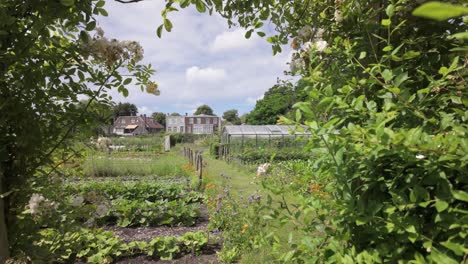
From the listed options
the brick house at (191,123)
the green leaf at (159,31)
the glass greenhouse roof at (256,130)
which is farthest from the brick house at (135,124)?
the green leaf at (159,31)

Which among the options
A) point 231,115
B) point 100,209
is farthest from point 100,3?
point 231,115

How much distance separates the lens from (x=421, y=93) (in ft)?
3.29

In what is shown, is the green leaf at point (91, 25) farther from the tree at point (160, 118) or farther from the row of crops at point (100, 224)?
the tree at point (160, 118)

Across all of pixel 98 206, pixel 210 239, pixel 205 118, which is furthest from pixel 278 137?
pixel 205 118

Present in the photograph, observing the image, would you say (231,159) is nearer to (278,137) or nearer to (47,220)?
(278,137)

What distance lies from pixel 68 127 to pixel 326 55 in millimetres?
1308

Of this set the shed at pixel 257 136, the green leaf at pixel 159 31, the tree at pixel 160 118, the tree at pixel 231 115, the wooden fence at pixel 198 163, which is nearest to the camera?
the green leaf at pixel 159 31

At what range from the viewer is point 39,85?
151 cm

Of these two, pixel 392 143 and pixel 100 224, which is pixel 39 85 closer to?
pixel 392 143

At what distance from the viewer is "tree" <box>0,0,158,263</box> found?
52.3 inches

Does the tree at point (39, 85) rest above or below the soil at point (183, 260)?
above

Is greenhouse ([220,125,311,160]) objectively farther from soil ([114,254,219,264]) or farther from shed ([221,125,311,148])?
soil ([114,254,219,264])

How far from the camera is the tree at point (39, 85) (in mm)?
1328

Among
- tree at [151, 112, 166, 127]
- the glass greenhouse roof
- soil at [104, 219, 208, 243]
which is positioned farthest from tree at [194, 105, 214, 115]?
soil at [104, 219, 208, 243]
